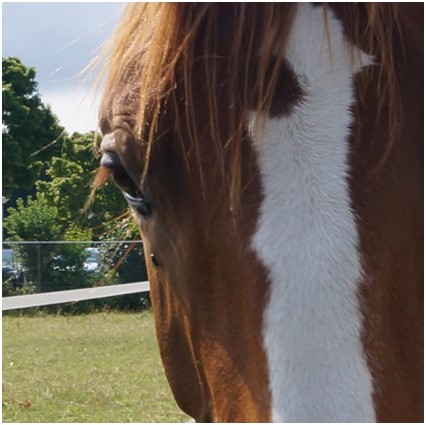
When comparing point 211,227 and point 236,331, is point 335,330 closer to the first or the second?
point 236,331

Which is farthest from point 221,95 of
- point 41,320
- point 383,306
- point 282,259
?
point 41,320

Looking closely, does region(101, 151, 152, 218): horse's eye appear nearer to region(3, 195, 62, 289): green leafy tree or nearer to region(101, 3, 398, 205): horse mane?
region(101, 3, 398, 205): horse mane

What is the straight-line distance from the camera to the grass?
21.2 ft

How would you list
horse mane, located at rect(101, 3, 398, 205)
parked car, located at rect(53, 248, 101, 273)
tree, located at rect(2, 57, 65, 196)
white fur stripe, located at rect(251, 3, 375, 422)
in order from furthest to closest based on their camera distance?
tree, located at rect(2, 57, 65, 196) → parked car, located at rect(53, 248, 101, 273) → horse mane, located at rect(101, 3, 398, 205) → white fur stripe, located at rect(251, 3, 375, 422)

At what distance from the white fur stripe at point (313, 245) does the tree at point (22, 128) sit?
14.2m

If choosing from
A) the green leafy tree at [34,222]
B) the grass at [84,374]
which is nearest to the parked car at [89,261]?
the grass at [84,374]

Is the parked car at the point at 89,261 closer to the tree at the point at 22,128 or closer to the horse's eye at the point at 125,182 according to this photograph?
the tree at the point at 22,128

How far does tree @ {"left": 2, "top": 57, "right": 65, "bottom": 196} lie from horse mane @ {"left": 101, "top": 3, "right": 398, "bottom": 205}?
1398 centimetres

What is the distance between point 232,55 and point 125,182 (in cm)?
38

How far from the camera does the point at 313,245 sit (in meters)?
1.25

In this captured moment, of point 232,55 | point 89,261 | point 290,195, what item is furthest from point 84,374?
point 290,195

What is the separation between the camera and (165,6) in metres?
1.60

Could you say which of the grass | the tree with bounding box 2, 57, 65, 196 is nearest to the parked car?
the grass

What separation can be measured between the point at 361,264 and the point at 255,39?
0.49 m
